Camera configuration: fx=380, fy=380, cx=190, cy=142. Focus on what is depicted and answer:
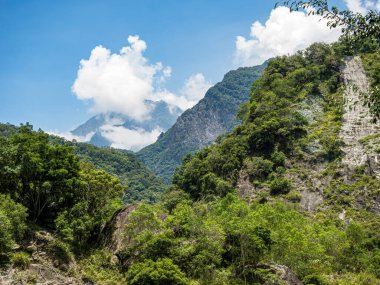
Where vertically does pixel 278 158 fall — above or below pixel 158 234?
above

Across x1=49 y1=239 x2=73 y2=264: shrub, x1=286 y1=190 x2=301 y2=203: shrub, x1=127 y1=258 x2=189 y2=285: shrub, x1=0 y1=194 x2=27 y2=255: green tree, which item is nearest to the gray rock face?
x1=286 y1=190 x2=301 y2=203: shrub

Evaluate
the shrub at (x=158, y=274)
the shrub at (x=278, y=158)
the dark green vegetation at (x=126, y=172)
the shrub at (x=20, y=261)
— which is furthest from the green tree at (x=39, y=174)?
the dark green vegetation at (x=126, y=172)

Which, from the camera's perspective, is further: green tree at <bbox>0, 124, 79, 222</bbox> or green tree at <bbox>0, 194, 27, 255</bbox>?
green tree at <bbox>0, 124, 79, 222</bbox>

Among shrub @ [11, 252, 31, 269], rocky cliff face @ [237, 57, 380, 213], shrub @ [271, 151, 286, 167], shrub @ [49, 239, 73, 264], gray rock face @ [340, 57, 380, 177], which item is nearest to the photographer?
shrub @ [11, 252, 31, 269]

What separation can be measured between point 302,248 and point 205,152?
181ft

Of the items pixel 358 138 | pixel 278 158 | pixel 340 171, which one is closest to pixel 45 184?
pixel 278 158

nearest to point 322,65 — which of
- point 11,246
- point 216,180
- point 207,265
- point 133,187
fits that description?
point 216,180

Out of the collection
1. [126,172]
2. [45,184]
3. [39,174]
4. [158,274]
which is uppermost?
[126,172]

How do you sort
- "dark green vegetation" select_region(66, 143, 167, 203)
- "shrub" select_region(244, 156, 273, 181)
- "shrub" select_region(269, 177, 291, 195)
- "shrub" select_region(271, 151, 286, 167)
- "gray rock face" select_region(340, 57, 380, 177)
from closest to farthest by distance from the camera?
"gray rock face" select_region(340, 57, 380, 177)
"shrub" select_region(269, 177, 291, 195)
"shrub" select_region(244, 156, 273, 181)
"shrub" select_region(271, 151, 286, 167)
"dark green vegetation" select_region(66, 143, 167, 203)

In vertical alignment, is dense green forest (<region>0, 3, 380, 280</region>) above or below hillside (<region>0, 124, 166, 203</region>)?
below

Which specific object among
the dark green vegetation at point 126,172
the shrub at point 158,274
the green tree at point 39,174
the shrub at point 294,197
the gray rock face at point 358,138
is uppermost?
the dark green vegetation at point 126,172

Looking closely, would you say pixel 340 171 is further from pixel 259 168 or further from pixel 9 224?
pixel 9 224

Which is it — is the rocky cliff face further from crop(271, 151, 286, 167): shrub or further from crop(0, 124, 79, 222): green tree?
crop(0, 124, 79, 222): green tree

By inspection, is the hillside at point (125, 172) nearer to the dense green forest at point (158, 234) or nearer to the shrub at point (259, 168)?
the shrub at point (259, 168)
